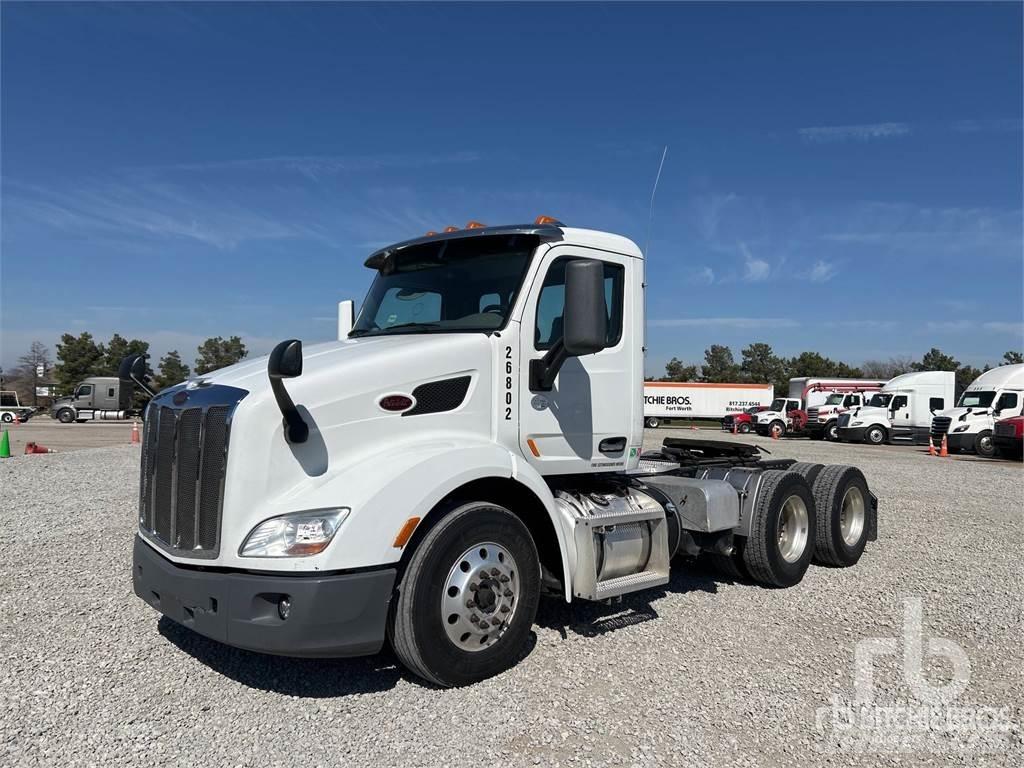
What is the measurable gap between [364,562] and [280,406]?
89 cm

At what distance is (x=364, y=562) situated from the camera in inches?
138

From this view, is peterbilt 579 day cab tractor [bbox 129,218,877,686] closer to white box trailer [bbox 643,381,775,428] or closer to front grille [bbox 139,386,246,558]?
front grille [bbox 139,386,246,558]

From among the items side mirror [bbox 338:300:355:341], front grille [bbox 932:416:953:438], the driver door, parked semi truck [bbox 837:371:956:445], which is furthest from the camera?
parked semi truck [bbox 837:371:956:445]

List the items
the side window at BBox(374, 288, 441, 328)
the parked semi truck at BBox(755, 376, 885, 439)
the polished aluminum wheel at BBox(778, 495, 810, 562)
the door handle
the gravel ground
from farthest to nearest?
the parked semi truck at BBox(755, 376, 885, 439), the polished aluminum wheel at BBox(778, 495, 810, 562), the door handle, the side window at BBox(374, 288, 441, 328), the gravel ground

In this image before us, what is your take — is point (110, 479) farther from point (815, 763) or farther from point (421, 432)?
point (815, 763)

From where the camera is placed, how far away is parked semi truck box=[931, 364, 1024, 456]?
25422 mm

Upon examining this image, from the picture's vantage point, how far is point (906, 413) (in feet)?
104

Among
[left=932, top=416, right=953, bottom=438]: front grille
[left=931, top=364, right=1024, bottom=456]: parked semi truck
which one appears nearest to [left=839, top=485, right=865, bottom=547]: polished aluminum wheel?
[left=931, top=364, right=1024, bottom=456]: parked semi truck

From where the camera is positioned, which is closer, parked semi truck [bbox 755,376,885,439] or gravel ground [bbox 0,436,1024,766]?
gravel ground [bbox 0,436,1024,766]

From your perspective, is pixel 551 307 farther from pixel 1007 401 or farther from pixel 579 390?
pixel 1007 401

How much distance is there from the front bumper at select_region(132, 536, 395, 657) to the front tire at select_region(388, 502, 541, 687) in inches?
7.9

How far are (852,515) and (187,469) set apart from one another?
637 cm

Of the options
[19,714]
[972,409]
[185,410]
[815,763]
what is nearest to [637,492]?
[815,763]

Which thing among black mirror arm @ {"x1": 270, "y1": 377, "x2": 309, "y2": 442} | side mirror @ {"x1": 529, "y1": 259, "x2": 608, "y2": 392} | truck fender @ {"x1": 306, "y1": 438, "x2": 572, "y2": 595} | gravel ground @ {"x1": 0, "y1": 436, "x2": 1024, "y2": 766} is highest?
side mirror @ {"x1": 529, "y1": 259, "x2": 608, "y2": 392}
